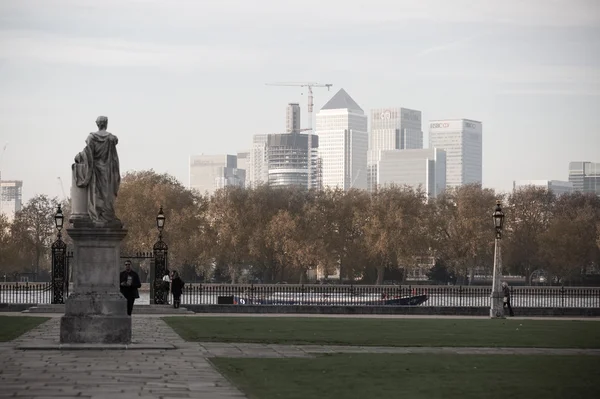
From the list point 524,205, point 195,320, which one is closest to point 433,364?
point 195,320

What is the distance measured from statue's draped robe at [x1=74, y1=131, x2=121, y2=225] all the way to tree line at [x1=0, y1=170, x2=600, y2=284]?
93184 millimetres

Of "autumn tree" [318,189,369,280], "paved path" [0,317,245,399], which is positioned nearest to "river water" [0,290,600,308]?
"autumn tree" [318,189,369,280]

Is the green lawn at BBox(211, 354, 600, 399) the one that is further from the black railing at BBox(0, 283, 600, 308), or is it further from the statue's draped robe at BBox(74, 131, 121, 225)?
the black railing at BBox(0, 283, 600, 308)

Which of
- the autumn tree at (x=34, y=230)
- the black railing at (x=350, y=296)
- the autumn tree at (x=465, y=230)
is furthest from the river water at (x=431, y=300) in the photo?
the autumn tree at (x=34, y=230)

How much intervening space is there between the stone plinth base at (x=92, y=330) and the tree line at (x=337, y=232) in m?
93.9

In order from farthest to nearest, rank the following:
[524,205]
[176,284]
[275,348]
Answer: [524,205] → [176,284] → [275,348]

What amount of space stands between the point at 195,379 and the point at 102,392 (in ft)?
8.42

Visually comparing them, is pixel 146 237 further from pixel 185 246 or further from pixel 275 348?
pixel 275 348

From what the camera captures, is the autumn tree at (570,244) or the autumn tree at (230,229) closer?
the autumn tree at (230,229)

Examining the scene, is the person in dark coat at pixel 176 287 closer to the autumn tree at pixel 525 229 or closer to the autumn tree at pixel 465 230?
the autumn tree at pixel 465 230

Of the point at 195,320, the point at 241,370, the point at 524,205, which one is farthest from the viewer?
the point at 524,205

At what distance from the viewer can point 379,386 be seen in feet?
75.9

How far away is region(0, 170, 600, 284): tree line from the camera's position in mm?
129750

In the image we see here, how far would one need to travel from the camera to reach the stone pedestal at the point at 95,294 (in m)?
31.0
